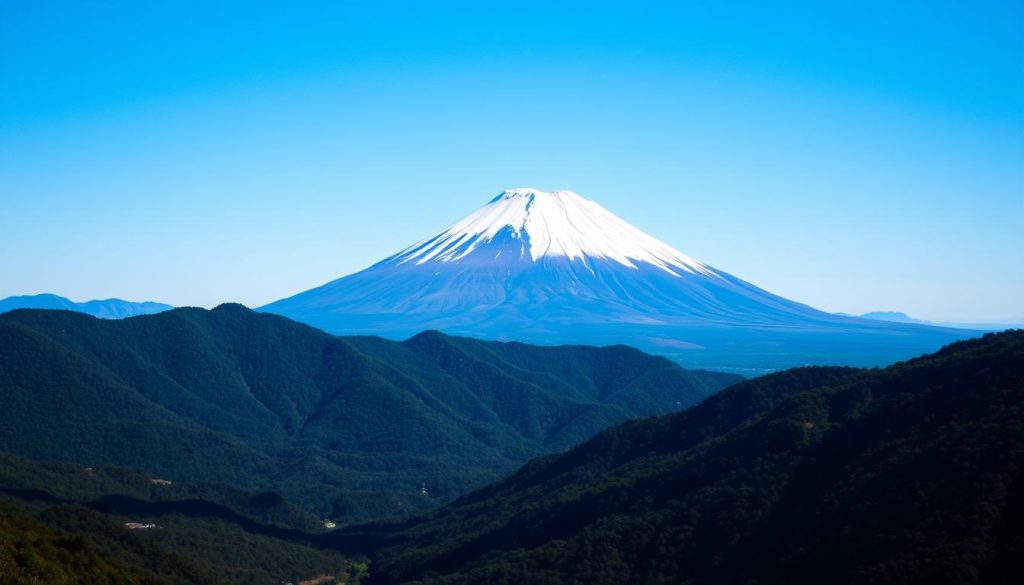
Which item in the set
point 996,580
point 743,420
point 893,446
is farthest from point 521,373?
point 996,580

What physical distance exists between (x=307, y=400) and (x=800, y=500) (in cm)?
7918

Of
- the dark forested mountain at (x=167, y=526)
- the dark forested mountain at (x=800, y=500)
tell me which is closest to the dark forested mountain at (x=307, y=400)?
the dark forested mountain at (x=167, y=526)

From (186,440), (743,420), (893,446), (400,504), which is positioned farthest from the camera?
(186,440)

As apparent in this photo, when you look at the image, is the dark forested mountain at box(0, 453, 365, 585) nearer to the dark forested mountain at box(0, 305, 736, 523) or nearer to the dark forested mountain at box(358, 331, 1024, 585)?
the dark forested mountain at box(358, 331, 1024, 585)

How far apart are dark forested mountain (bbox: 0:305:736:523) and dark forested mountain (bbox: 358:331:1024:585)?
27178mm

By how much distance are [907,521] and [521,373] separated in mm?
94952

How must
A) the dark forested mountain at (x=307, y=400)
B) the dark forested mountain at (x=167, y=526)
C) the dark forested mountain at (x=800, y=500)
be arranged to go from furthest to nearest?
the dark forested mountain at (x=307, y=400) < the dark forested mountain at (x=167, y=526) < the dark forested mountain at (x=800, y=500)

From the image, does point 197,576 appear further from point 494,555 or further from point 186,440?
→ point 186,440

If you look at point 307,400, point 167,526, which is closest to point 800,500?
point 167,526

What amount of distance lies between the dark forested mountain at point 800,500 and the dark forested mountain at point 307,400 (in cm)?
2718

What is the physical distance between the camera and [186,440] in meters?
95.8

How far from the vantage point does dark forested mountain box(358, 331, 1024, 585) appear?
40500 mm

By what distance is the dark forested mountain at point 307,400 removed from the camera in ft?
301

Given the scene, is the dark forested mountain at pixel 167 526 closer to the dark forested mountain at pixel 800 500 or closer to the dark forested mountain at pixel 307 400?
the dark forested mountain at pixel 800 500
